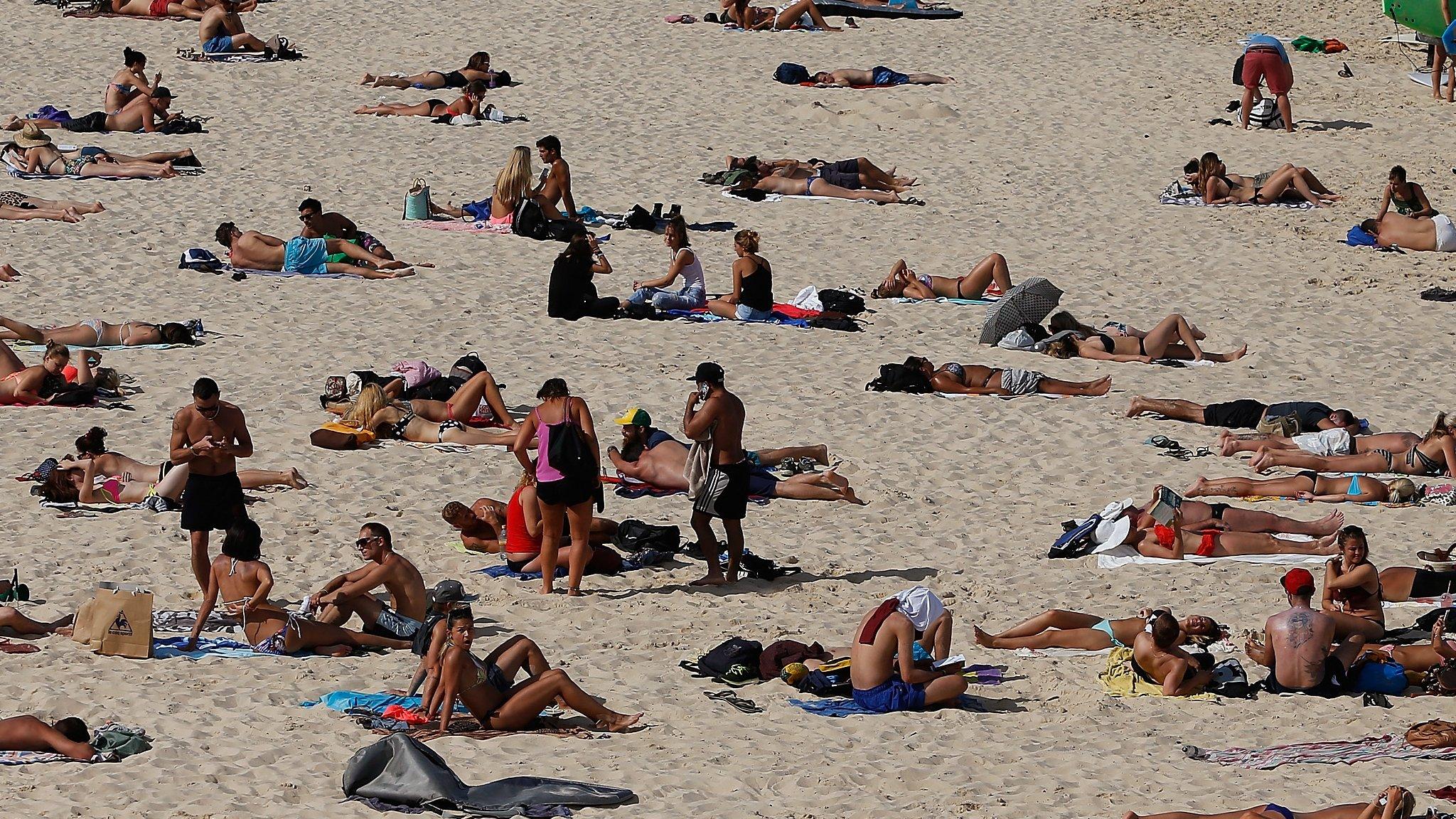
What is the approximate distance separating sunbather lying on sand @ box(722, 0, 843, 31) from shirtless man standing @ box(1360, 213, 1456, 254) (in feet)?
30.3

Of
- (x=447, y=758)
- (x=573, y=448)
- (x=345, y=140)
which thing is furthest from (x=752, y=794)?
(x=345, y=140)

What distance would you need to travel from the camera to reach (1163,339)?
16031 millimetres

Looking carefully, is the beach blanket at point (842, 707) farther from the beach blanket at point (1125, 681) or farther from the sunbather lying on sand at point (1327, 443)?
the sunbather lying on sand at point (1327, 443)

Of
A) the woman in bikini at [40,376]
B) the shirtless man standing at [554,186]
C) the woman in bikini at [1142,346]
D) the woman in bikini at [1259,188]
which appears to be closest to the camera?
the woman in bikini at [40,376]

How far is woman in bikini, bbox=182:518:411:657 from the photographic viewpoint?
33.5 ft

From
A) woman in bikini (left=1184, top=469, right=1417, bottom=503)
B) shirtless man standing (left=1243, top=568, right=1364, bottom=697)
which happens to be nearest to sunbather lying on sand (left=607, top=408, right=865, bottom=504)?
woman in bikini (left=1184, top=469, right=1417, bottom=503)

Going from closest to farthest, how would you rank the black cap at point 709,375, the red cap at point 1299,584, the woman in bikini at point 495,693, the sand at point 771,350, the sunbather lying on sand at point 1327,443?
the sand at point 771,350 < the woman in bikini at point 495,693 < the red cap at point 1299,584 < the black cap at point 709,375 < the sunbather lying on sand at point 1327,443

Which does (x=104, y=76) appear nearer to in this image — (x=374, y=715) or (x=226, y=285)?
(x=226, y=285)

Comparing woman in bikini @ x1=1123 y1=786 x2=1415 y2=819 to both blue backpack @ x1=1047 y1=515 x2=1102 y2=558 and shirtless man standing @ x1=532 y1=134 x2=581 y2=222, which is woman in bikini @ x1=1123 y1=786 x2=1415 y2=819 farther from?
shirtless man standing @ x1=532 y1=134 x2=581 y2=222

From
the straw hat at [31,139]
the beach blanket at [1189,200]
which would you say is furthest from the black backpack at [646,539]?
the straw hat at [31,139]

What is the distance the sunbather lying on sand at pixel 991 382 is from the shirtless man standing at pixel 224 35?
41.2 ft

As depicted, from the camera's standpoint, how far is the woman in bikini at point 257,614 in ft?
33.5

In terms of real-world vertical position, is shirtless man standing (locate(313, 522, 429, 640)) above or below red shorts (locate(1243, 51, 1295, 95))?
below

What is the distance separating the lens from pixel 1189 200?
2070cm
